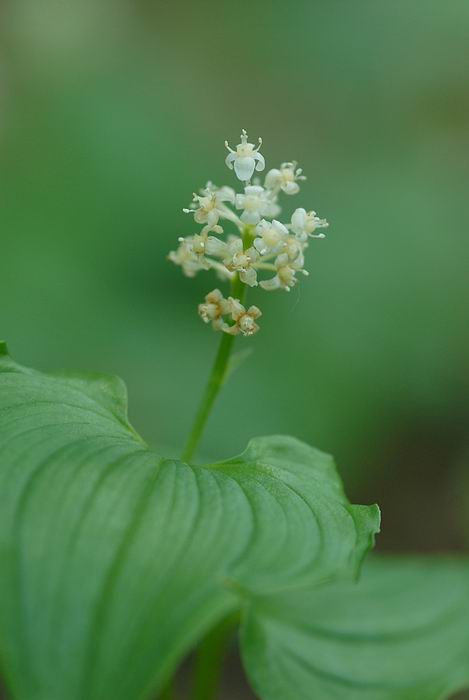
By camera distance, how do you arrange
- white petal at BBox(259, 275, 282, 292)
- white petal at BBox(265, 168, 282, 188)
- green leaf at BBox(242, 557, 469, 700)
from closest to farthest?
white petal at BBox(259, 275, 282, 292), white petal at BBox(265, 168, 282, 188), green leaf at BBox(242, 557, 469, 700)

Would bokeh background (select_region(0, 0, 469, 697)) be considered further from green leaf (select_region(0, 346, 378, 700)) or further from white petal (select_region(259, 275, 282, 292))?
green leaf (select_region(0, 346, 378, 700))

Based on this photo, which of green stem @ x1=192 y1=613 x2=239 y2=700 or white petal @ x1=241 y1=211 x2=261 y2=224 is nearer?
white petal @ x1=241 y1=211 x2=261 y2=224

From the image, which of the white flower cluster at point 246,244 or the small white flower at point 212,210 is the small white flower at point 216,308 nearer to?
the white flower cluster at point 246,244

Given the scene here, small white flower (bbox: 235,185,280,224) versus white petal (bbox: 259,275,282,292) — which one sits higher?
small white flower (bbox: 235,185,280,224)

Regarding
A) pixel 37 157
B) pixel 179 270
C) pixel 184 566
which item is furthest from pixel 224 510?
pixel 37 157

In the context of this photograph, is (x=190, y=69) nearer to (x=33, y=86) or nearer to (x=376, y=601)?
(x=33, y=86)

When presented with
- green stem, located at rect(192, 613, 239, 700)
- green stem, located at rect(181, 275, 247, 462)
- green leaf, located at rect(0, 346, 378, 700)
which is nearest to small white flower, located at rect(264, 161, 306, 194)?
green stem, located at rect(181, 275, 247, 462)
